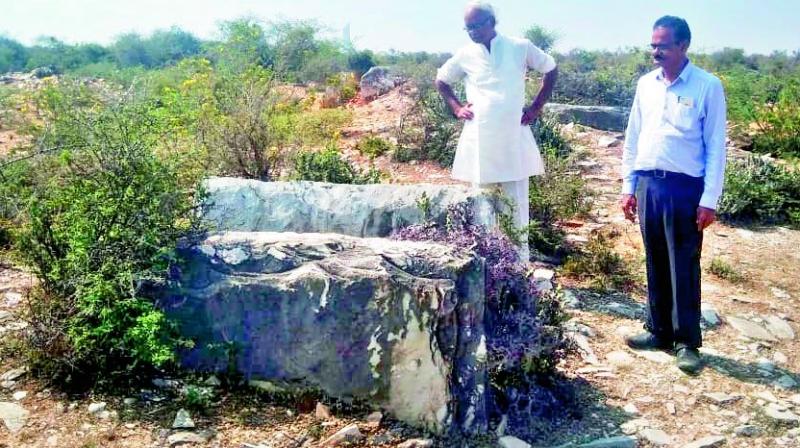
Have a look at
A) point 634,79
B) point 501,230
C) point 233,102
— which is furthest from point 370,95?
point 501,230

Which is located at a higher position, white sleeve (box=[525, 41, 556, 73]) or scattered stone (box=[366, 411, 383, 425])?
white sleeve (box=[525, 41, 556, 73])

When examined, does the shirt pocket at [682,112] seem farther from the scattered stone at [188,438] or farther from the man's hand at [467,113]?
the scattered stone at [188,438]

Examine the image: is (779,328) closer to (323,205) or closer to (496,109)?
(496,109)

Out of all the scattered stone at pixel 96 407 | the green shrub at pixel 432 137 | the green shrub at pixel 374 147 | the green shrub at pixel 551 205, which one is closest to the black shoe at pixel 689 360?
the green shrub at pixel 551 205

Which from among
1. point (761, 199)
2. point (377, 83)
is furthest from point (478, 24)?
point (377, 83)

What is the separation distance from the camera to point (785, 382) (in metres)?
3.81

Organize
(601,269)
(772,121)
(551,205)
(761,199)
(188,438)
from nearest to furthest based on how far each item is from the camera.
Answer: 1. (188,438)
2. (601,269)
3. (551,205)
4. (761,199)
5. (772,121)

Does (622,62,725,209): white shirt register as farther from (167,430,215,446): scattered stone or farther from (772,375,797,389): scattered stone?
(167,430,215,446): scattered stone

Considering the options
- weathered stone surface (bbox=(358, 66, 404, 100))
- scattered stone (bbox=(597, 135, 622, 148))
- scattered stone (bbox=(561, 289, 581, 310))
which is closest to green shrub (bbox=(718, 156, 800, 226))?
scattered stone (bbox=(561, 289, 581, 310))

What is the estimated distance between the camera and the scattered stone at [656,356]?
3979mm

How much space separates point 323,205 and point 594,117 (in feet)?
25.8

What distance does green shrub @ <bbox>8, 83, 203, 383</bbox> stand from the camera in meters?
3.15

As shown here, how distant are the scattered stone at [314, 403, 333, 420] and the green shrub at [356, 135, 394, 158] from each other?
18.9ft

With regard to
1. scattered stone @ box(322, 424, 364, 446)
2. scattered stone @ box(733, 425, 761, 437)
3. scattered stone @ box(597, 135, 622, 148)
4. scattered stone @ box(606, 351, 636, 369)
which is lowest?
scattered stone @ box(733, 425, 761, 437)
